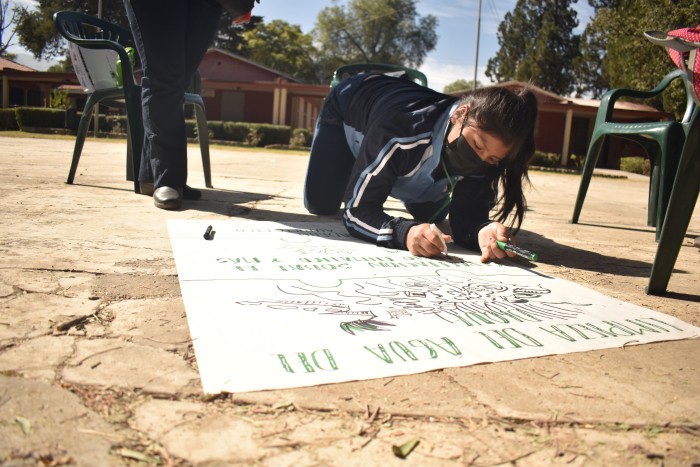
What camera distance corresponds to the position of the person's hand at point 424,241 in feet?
6.21

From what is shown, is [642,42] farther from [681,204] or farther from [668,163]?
[681,204]

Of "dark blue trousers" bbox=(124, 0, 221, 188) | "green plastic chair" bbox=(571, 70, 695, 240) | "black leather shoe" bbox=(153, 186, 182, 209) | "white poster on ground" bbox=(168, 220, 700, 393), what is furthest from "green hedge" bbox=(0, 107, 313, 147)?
"white poster on ground" bbox=(168, 220, 700, 393)

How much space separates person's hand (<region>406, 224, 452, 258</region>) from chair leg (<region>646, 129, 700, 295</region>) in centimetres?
62

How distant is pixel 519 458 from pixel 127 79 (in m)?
2.84

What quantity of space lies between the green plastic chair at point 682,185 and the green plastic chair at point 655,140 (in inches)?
38.5

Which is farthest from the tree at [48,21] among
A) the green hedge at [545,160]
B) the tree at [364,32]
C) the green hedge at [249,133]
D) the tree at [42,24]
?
the green hedge at [545,160]

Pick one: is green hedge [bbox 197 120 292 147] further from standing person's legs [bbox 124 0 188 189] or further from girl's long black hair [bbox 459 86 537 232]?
girl's long black hair [bbox 459 86 537 232]

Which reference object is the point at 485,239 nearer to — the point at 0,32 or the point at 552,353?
the point at 552,353

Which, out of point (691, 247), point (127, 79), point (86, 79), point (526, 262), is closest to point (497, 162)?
point (526, 262)

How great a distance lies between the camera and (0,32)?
32.0 metres

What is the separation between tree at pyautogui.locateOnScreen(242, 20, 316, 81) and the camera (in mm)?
39531

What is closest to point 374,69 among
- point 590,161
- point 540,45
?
point 590,161

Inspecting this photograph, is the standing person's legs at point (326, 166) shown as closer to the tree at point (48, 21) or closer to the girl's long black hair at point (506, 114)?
the girl's long black hair at point (506, 114)

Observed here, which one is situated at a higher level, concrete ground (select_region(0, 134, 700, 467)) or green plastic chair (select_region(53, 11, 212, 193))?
green plastic chair (select_region(53, 11, 212, 193))
